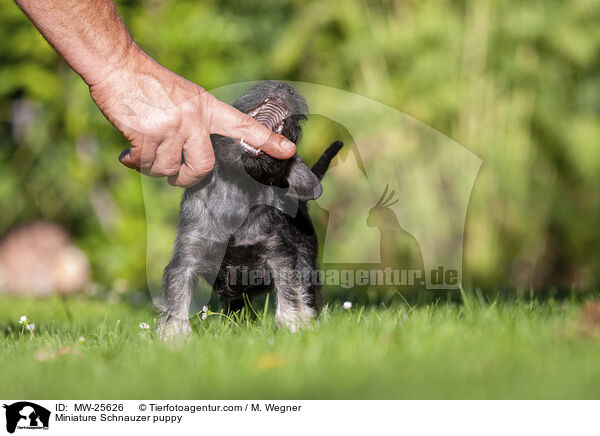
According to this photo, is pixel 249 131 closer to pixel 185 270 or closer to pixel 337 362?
pixel 185 270

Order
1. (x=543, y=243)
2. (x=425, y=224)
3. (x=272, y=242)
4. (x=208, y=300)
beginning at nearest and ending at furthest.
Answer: (x=272, y=242), (x=208, y=300), (x=425, y=224), (x=543, y=243)

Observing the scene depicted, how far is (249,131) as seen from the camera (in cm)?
297

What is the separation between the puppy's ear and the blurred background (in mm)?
5099

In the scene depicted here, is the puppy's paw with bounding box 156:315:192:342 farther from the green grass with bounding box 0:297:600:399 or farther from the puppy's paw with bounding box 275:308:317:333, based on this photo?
the puppy's paw with bounding box 275:308:317:333

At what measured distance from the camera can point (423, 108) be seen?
8281 millimetres

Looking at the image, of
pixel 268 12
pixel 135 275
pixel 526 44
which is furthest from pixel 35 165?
pixel 526 44

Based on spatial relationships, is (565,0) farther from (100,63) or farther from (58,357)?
(58,357)

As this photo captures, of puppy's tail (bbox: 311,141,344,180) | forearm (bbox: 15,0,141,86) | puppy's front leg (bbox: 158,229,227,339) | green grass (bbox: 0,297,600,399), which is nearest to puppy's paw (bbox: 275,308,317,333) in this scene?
green grass (bbox: 0,297,600,399)

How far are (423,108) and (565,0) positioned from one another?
267cm

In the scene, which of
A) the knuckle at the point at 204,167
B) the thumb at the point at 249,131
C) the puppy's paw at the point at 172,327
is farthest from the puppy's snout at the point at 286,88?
the puppy's paw at the point at 172,327
